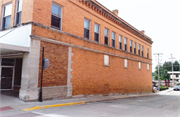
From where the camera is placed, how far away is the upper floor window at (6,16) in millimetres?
12039

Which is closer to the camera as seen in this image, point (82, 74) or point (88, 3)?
point (82, 74)

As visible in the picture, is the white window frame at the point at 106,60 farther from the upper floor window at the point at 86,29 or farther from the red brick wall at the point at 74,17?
the upper floor window at the point at 86,29

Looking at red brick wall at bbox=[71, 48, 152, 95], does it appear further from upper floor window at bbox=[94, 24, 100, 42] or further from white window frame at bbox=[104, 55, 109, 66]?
upper floor window at bbox=[94, 24, 100, 42]

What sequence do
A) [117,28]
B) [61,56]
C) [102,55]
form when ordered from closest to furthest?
[61,56] < [102,55] < [117,28]

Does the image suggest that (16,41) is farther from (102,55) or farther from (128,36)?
(128,36)

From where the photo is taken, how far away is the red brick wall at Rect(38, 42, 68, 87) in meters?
10.7

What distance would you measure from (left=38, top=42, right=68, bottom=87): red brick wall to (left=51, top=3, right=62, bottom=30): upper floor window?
1.78 metres

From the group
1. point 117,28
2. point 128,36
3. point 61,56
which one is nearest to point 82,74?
point 61,56

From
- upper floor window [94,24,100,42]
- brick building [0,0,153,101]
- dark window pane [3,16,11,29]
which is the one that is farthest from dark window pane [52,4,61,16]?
upper floor window [94,24,100,42]

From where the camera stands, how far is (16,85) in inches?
524

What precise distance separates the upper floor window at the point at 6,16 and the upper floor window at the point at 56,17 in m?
3.46

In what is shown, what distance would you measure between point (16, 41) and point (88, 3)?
8200mm

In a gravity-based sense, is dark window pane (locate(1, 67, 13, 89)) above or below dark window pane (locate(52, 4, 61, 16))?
below


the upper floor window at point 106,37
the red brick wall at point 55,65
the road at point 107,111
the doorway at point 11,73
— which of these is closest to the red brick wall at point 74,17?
the upper floor window at point 106,37
